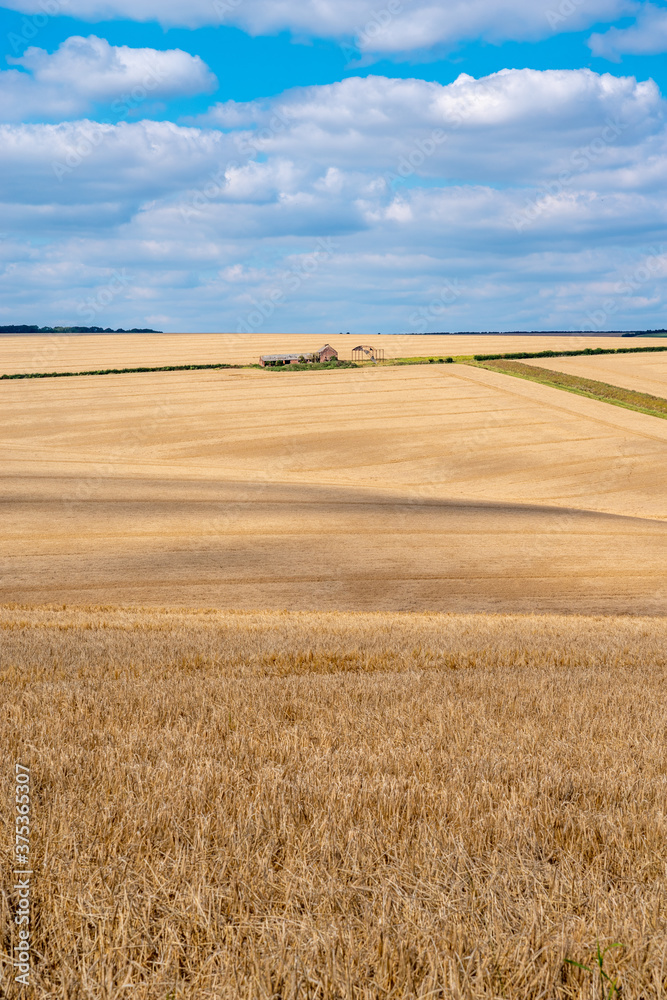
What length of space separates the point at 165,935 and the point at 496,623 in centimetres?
1530

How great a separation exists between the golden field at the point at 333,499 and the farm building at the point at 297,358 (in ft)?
67.6

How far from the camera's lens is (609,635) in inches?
635

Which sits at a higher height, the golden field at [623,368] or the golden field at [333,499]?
the golden field at [623,368]

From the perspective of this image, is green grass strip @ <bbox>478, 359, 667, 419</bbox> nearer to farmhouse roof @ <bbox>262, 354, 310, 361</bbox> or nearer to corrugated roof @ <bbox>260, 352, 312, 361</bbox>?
corrugated roof @ <bbox>260, 352, 312, 361</bbox>

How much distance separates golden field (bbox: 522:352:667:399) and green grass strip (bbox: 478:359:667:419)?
1844 mm

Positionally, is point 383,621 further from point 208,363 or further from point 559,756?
point 208,363

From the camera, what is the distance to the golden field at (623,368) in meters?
74.0

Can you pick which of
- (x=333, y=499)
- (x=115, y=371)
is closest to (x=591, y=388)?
(x=333, y=499)

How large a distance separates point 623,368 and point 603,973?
90.0 m

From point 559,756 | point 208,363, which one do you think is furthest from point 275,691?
point 208,363

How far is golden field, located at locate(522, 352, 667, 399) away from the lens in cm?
7400

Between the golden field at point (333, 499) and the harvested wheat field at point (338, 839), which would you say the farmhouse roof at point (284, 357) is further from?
the harvested wheat field at point (338, 839)

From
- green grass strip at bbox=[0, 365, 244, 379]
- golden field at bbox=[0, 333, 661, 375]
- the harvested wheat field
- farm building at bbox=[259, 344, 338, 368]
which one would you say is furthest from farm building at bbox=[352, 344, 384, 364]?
the harvested wheat field

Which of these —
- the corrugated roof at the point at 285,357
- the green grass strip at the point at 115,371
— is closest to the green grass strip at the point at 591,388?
the corrugated roof at the point at 285,357
